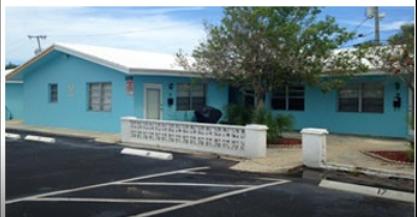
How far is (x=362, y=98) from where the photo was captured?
15.2 meters

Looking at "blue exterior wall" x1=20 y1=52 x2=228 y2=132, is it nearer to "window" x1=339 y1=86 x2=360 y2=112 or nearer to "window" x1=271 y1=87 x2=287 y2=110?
"window" x1=271 y1=87 x2=287 y2=110

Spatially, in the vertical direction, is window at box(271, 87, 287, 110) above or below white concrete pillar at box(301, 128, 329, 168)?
above

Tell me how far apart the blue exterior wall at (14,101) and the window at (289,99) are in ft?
42.5

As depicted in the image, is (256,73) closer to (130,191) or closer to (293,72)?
(293,72)

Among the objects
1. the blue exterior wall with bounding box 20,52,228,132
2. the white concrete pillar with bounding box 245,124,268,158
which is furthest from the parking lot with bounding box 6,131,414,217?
the blue exterior wall with bounding box 20,52,228,132

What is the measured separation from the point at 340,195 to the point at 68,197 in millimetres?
3888

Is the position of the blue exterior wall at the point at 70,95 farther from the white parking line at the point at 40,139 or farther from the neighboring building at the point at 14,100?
the neighboring building at the point at 14,100

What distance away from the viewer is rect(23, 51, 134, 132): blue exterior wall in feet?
54.0

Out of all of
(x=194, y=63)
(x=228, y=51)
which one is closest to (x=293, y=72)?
(x=228, y=51)

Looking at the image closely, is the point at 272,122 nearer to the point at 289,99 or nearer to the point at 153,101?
the point at 289,99

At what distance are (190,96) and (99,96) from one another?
321cm

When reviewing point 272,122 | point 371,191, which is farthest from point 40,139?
point 371,191

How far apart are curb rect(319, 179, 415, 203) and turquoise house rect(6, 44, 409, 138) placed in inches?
268

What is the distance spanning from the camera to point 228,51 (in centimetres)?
1284
